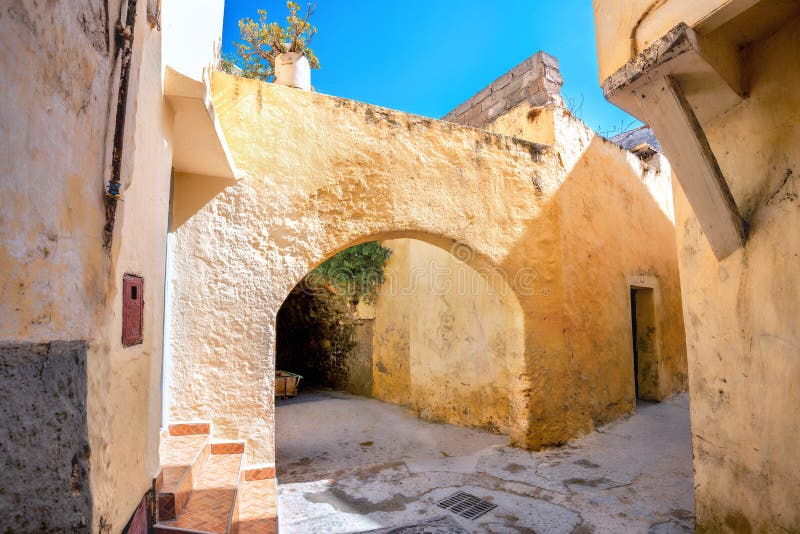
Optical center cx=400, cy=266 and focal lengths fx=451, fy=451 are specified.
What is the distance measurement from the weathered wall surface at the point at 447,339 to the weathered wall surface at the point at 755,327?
208 centimetres

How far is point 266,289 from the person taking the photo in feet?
11.9

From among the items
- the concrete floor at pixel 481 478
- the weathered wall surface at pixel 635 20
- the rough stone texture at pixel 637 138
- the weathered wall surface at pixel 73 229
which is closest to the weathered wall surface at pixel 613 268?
the concrete floor at pixel 481 478

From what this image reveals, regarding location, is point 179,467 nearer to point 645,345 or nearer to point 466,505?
point 466,505

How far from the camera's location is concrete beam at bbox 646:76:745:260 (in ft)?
8.41

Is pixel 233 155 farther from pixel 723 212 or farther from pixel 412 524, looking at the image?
pixel 723 212

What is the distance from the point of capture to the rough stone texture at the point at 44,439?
1.02 metres

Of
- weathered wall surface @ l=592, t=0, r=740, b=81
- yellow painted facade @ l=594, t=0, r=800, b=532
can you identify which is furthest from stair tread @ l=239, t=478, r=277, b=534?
weathered wall surface @ l=592, t=0, r=740, b=81

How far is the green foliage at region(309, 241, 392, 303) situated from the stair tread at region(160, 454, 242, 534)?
5440 mm

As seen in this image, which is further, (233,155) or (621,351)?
(621,351)

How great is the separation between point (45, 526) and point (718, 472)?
11.0 feet

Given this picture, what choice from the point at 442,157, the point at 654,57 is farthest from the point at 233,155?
the point at 654,57

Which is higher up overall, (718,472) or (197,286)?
(197,286)

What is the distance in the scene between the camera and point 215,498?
104 inches

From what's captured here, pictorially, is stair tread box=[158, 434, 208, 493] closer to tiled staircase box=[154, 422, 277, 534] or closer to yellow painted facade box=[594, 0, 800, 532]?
tiled staircase box=[154, 422, 277, 534]
